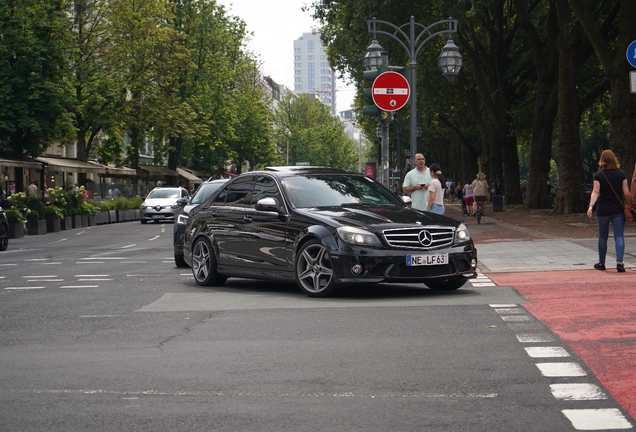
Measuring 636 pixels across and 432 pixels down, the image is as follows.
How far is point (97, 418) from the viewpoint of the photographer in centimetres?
604

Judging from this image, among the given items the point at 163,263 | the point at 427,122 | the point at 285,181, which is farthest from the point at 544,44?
the point at 285,181

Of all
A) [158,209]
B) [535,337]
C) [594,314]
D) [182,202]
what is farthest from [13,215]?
[535,337]

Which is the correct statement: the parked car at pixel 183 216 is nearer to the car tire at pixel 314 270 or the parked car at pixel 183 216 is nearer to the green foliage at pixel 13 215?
the car tire at pixel 314 270

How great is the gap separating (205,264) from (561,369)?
8210 mm

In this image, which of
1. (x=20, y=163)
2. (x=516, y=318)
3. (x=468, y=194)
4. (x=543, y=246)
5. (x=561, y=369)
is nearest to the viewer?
(x=561, y=369)

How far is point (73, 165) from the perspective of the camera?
57.2m

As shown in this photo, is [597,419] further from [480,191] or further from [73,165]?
[73,165]

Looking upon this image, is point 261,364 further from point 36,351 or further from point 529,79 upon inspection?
point 529,79

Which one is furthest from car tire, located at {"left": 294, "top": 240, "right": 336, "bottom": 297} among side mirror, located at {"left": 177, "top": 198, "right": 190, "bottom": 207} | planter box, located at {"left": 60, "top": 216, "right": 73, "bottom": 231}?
planter box, located at {"left": 60, "top": 216, "right": 73, "bottom": 231}

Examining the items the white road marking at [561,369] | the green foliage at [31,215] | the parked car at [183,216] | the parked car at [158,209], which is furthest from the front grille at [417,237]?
the parked car at [158,209]

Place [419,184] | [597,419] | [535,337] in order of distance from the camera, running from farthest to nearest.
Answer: [419,184] → [535,337] → [597,419]

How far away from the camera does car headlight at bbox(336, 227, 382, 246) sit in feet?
40.1

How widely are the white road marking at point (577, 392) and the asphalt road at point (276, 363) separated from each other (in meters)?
0.06

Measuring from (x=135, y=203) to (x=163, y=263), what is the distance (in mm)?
38908
